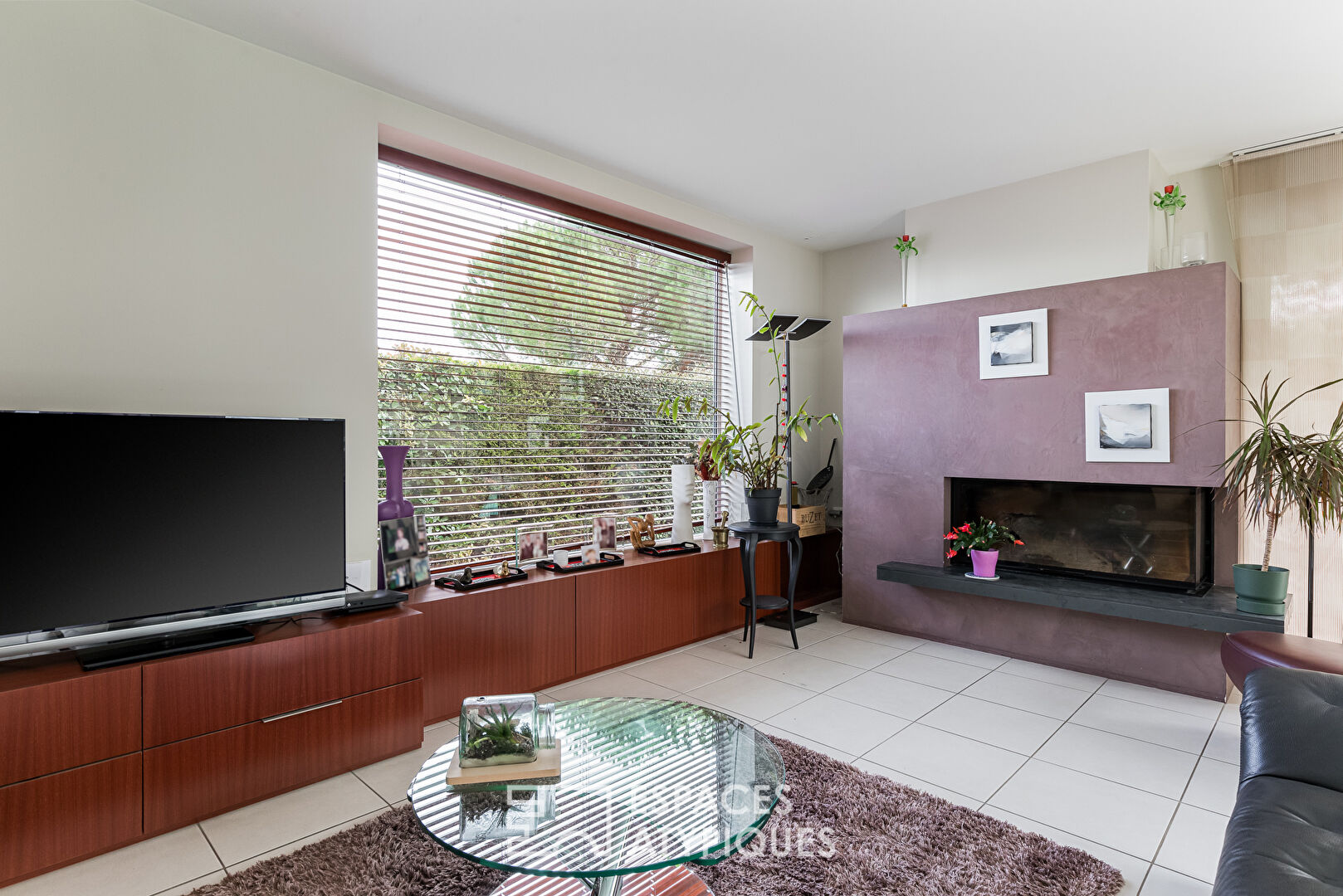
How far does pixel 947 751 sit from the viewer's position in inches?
107

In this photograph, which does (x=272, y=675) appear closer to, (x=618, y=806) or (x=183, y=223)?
(x=618, y=806)

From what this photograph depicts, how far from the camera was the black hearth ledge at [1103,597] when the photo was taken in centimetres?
308

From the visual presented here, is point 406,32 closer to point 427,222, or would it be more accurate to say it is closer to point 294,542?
point 427,222

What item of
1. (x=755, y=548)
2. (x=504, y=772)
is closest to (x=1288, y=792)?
(x=504, y=772)

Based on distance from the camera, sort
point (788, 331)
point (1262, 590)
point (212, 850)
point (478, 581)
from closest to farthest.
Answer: point (212, 850)
point (1262, 590)
point (478, 581)
point (788, 331)

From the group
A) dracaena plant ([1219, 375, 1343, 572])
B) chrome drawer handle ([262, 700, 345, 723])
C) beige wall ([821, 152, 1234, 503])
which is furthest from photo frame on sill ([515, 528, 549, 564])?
dracaena plant ([1219, 375, 1343, 572])

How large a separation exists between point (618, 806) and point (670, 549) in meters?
2.58

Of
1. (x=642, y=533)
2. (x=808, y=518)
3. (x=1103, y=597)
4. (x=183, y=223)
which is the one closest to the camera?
(x=183, y=223)

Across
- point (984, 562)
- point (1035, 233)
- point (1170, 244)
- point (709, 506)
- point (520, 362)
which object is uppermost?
point (1035, 233)

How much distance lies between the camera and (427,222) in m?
3.42

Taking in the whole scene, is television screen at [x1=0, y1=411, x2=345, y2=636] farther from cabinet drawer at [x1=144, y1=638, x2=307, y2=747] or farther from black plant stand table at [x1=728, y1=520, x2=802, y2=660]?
black plant stand table at [x1=728, y1=520, x2=802, y2=660]

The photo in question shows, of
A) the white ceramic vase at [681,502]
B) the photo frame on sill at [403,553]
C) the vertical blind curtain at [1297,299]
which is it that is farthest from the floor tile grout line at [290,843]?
the vertical blind curtain at [1297,299]

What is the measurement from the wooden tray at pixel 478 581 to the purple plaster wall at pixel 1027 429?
233 cm

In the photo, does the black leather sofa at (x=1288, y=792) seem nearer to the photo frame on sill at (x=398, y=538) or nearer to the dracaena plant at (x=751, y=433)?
the dracaena plant at (x=751, y=433)
